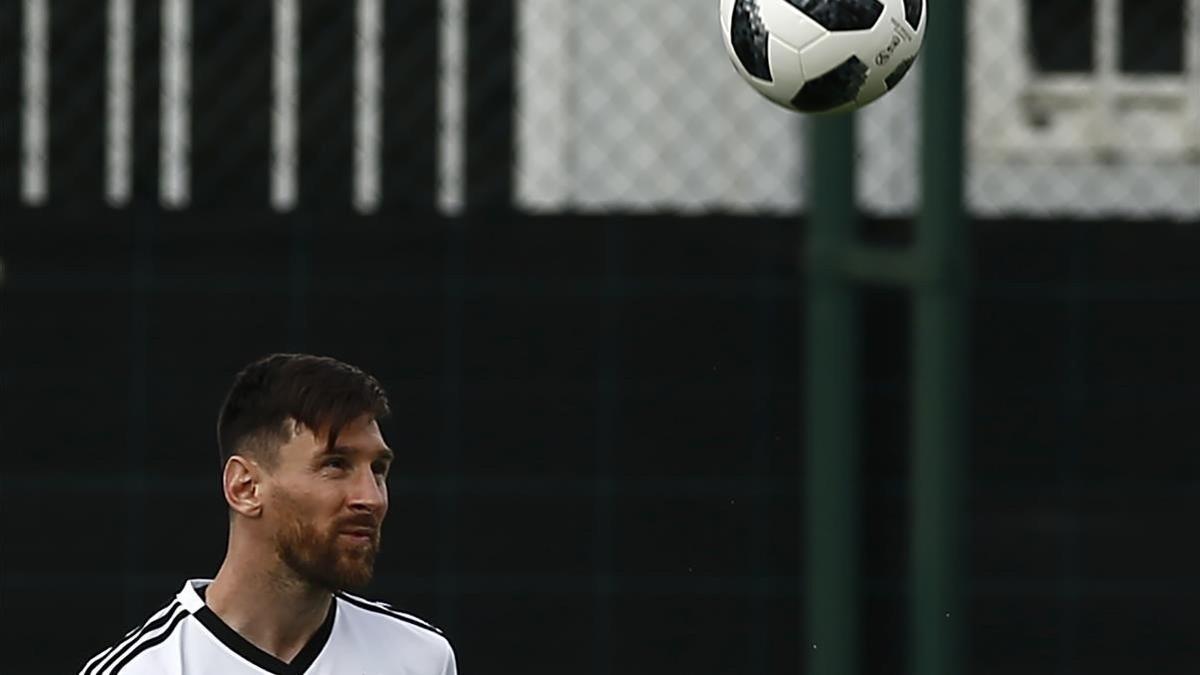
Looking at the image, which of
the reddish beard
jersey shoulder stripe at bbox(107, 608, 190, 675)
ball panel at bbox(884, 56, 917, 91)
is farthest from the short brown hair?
ball panel at bbox(884, 56, 917, 91)

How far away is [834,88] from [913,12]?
0.74ft

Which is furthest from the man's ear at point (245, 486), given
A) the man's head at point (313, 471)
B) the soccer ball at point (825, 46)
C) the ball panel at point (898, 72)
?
the ball panel at point (898, 72)

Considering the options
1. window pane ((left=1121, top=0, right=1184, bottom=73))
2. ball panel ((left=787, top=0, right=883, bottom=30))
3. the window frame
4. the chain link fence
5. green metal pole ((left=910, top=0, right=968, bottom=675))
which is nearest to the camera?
ball panel ((left=787, top=0, right=883, bottom=30))

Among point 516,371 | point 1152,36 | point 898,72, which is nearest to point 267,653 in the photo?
point 898,72

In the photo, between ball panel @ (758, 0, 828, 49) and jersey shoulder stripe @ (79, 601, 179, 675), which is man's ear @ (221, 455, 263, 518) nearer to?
jersey shoulder stripe @ (79, 601, 179, 675)

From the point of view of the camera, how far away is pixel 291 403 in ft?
11.6

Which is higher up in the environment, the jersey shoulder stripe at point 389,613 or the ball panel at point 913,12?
the ball panel at point 913,12

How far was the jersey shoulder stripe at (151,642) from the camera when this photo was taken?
3.45 m

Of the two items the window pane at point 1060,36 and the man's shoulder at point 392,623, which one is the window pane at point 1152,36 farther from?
the man's shoulder at point 392,623

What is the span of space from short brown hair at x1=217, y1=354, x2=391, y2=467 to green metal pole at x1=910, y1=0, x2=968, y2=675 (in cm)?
264

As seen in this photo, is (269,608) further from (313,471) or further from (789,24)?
(789,24)

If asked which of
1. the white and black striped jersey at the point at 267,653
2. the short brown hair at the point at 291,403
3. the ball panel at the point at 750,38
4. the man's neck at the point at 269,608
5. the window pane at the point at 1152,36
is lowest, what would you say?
the white and black striped jersey at the point at 267,653

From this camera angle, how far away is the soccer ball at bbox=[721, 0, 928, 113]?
15.8 feet

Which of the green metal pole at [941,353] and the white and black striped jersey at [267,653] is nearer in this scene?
the white and black striped jersey at [267,653]
